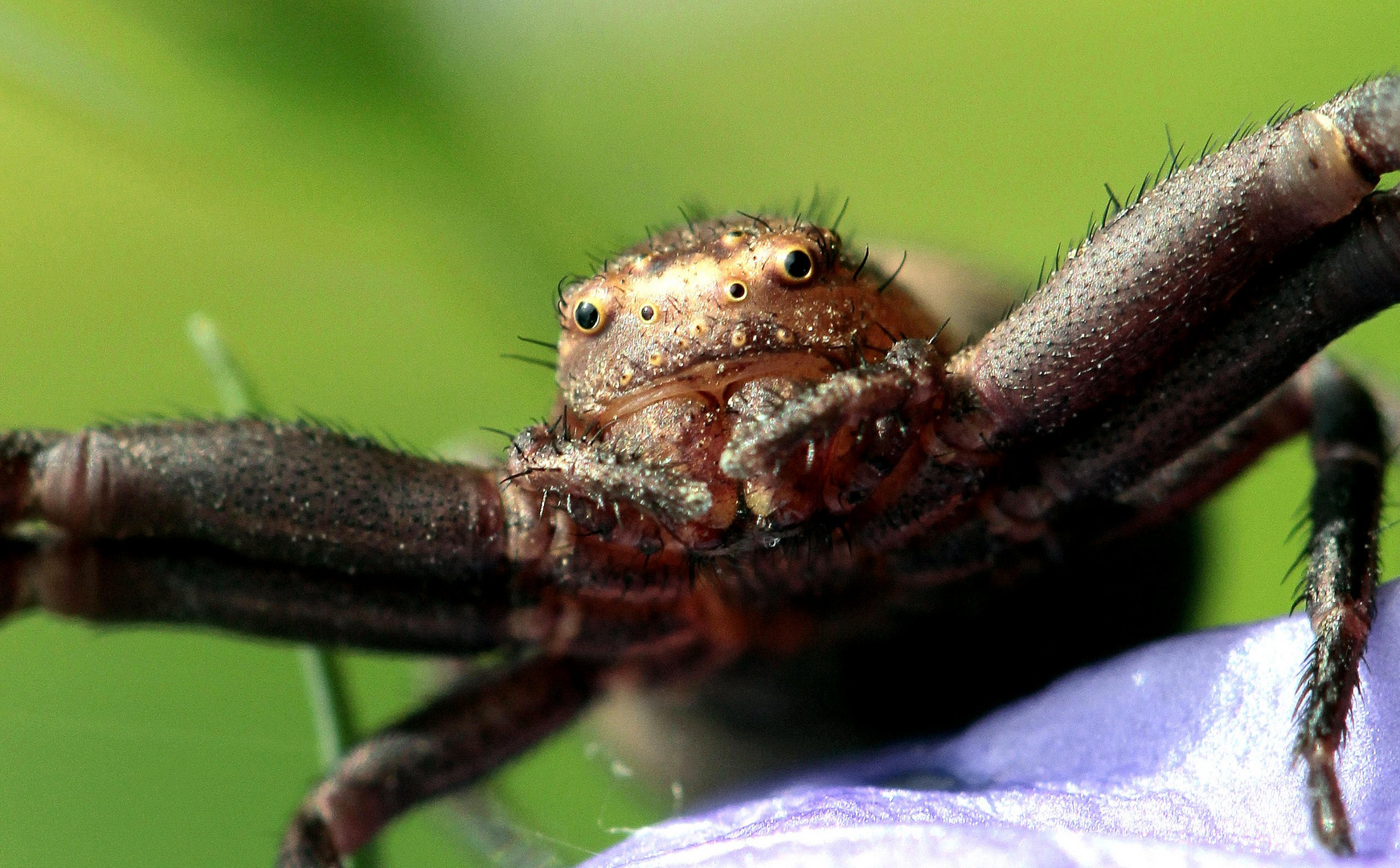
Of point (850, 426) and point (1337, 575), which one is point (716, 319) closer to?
point (850, 426)


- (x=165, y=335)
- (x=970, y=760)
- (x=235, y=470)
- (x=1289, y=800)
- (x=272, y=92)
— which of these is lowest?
(x=1289, y=800)

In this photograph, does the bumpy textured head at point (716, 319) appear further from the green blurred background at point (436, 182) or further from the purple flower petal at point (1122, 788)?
the green blurred background at point (436, 182)

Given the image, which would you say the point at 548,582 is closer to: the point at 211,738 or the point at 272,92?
the point at 211,738

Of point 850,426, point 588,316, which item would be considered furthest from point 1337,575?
point 588,316

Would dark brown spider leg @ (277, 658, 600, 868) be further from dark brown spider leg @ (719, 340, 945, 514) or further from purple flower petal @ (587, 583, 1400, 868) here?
dark brown spider leg @ (719, 340, 945, 514)

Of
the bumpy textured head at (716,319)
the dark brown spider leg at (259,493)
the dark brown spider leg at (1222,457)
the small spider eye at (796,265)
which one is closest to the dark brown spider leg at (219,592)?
the dark brown spider leg at (259,493)

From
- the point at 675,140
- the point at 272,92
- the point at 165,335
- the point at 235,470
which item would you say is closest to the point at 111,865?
the point at 235,470

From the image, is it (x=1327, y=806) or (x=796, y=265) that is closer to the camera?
(x=1327, y=806)
